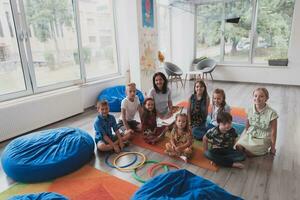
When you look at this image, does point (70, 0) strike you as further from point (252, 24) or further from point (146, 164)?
point (252, 24)

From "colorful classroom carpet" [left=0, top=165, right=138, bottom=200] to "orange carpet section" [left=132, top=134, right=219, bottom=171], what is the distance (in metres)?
0.70

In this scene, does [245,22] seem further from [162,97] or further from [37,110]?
[37,110]

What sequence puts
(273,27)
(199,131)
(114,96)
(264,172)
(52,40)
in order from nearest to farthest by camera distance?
(264,172) → (199,131) → (52,40) → (114,96) → (273,27)

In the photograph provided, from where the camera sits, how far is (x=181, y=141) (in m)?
2.48

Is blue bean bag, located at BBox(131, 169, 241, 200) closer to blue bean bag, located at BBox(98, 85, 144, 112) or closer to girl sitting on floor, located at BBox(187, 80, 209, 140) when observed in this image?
girl sitting on floor, located at BBox(187, 80, 209, 140)

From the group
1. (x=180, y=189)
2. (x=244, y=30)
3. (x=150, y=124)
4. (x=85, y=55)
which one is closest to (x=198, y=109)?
(x=150, y=124)

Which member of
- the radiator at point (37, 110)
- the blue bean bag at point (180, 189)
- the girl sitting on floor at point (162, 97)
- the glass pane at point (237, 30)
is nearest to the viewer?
Answer: the blue bean bag at point (180, 189)

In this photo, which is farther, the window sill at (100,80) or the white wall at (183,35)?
the white wall at (183,35)

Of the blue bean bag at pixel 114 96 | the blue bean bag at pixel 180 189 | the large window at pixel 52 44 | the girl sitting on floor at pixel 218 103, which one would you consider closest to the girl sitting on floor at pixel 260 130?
the girl sitting on floor at pixel 218 103

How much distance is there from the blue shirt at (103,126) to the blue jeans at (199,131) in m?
1.04

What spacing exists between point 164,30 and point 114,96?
324 centimetres

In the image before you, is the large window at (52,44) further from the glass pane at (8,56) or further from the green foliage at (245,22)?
the green foliage at (245,22)

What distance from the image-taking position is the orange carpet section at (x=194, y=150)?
2280 mm

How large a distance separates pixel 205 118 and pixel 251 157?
0.79 m
